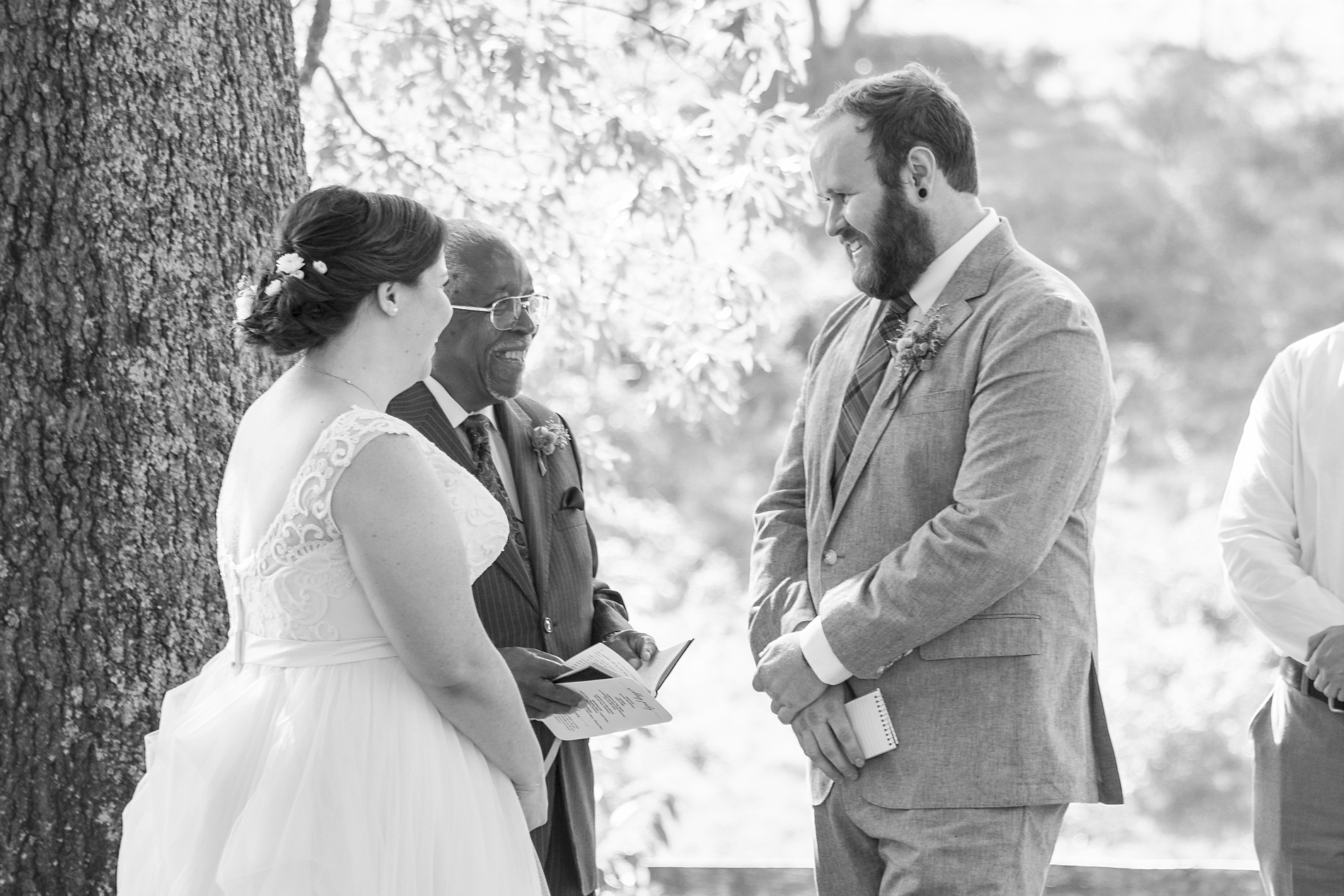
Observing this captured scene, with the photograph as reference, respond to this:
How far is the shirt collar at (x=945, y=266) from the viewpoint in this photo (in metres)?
2.53

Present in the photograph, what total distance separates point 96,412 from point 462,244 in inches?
29.9

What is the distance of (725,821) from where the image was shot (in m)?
10.7

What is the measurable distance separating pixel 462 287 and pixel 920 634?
107cm

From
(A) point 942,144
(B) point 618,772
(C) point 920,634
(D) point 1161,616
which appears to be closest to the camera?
(C) point 920,634

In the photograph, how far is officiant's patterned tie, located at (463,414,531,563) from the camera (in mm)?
2529

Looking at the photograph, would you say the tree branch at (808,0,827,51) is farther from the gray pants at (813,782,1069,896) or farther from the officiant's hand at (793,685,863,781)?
the gray pants at (813,782,1069,896)

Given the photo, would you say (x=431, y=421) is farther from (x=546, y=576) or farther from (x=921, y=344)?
(x=921, y=344)

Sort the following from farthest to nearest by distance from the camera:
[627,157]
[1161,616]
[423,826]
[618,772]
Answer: [1161,616]
[618,772]
[627,157]
[423,826]

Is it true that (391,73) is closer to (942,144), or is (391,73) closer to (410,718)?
(942,144)

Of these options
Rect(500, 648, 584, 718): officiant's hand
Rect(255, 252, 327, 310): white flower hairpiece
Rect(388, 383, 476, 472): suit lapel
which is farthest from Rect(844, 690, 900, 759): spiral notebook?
Rect(255, 252, 327, 310): white flower hairpiece

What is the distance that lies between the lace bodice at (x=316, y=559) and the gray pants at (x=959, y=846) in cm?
90

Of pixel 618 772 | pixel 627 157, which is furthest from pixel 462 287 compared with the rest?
pixel 618 772

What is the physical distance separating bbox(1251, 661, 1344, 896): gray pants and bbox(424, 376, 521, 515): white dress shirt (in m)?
1.61

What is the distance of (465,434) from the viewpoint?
2572 mm
